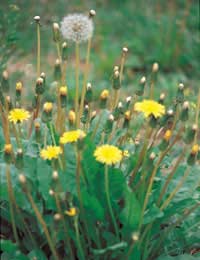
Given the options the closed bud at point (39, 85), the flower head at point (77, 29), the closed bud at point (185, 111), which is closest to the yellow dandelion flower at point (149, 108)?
the closed bud at point (185, 111)

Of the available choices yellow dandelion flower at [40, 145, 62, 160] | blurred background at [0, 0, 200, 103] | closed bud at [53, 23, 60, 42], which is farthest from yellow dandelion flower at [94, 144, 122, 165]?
blurred background at [0, 0, 200, 103]

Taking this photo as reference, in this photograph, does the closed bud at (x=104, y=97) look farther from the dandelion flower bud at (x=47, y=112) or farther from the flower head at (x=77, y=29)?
the flower head at (x=77, y=29)

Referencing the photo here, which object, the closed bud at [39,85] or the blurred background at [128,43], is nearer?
the closed bud at [39,85]

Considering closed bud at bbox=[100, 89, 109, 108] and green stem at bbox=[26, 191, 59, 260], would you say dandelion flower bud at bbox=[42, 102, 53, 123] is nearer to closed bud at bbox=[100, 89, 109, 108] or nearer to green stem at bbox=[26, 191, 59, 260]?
closed bud at bbox=[100, 89, 109, 108]

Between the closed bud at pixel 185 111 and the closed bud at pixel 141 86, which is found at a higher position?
the closed bud at pixel 141 86

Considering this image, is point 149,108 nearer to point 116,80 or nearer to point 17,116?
point 116,80

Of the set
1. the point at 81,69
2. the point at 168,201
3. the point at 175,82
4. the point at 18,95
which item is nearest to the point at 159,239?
the point at 168,201

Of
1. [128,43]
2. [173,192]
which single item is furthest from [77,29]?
[128,43]
